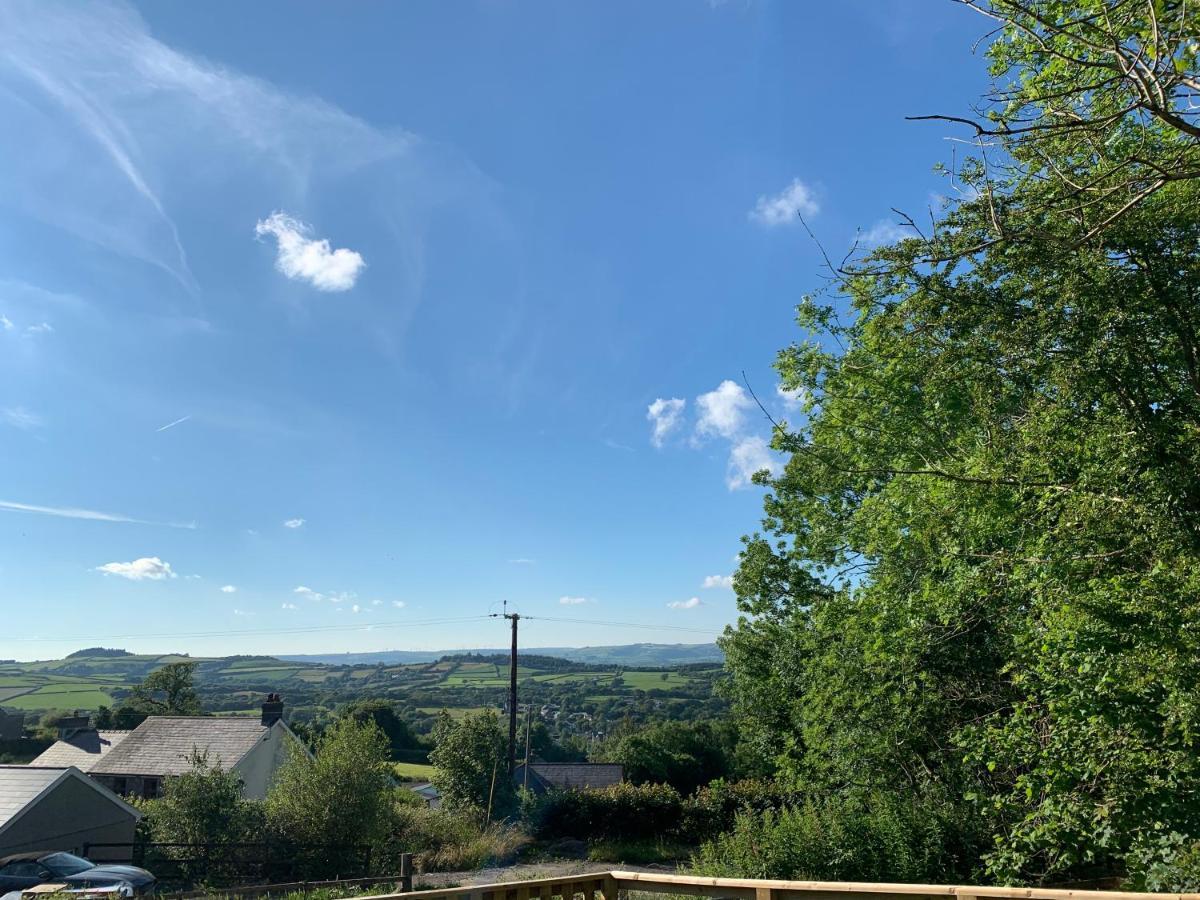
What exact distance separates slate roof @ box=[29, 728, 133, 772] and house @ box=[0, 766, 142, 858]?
12.8 metres

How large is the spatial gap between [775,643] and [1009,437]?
14.1m

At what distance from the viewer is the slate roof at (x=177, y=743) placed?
33594mm

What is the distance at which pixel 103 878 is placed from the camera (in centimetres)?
1589

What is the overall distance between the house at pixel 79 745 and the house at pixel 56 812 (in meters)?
12.3

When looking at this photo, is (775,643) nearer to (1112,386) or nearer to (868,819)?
(868,819)

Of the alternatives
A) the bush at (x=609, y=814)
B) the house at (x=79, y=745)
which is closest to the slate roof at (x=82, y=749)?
the house at (x=79, y=745)

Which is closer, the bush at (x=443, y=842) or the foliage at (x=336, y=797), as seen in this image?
the foliage at (x=336, y=797)

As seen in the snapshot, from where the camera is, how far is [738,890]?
4141 millimetres

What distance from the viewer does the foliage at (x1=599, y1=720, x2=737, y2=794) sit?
44062mm

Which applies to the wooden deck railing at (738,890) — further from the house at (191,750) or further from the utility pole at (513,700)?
the house at (191,750)

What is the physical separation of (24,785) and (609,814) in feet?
61.4

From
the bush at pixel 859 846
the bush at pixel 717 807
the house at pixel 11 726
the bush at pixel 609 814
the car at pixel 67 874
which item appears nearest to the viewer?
the bush at pixel 859 846

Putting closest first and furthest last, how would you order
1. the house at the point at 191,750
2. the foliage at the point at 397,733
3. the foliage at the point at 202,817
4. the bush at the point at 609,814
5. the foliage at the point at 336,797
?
1. the foliage at the point at 202,817
2. the foliage at the point at 336,797
3. the bush at the point at 609,814
4. the house at the point at 191,750
5. the foliage at the point at 397,733

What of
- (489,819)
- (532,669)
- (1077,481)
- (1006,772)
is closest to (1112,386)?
(1077,481)
